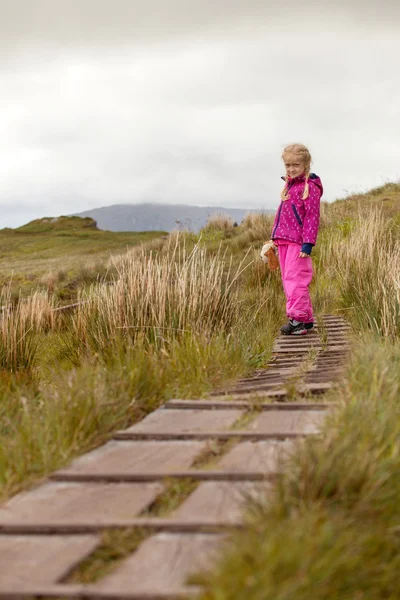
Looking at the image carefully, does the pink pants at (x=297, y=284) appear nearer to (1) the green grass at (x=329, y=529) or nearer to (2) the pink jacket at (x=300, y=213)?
(2) the pink jacket at (x=300, y=213)

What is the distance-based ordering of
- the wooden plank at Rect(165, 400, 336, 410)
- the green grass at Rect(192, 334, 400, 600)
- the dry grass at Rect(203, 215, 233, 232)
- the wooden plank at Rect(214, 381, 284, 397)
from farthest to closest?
the dry grass at Rect(203, 215, 233, 232) < the wooden plank at Rect(214, 381, 284, 397) < the wooden plank at Rect(165, 400, 336, 410) < the green grass at Rect(192, 334, 400, 600)

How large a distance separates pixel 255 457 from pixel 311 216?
13.0ft

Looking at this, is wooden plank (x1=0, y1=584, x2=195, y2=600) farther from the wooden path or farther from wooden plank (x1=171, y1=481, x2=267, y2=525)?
wooden plank (x1=171, y1=481, x2=267, y2=525)

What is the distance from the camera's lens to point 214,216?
20641mm

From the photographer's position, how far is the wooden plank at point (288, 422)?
8.47 feet

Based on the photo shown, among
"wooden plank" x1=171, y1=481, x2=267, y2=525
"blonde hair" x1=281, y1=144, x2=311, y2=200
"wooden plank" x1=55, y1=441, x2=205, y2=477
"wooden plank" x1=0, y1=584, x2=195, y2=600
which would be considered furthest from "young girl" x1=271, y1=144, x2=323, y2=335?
"wooden plank" x1=0, y1=584, x2=195, y2=600

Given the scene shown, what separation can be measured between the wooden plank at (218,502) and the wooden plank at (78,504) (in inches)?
5.3

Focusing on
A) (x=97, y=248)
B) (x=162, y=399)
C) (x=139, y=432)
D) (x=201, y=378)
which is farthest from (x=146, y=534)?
(x=97, y=248)

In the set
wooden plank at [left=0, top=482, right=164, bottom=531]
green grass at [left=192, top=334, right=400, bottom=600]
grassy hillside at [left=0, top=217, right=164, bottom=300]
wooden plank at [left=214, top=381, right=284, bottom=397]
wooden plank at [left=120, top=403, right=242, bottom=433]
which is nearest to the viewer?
green grass at [left=192, top=334, right=400, bottom=600]

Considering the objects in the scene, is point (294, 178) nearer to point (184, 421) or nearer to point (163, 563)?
point (184, 421)

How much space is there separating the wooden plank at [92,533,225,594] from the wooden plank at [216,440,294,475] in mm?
377

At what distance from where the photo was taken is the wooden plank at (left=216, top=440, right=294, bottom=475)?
2.17 metres

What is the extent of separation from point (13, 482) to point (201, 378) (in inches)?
61.2

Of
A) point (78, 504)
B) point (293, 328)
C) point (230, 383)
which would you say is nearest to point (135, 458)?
point (78, 504)
